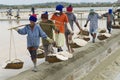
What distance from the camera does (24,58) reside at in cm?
1198

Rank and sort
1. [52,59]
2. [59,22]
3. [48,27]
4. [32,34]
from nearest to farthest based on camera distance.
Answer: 1. [32,34]
2. [52,59]
3. [48,27]
4. [59,22]

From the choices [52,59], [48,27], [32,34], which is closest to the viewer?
[32,34]

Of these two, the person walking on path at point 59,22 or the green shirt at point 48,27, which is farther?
the person walking on path at point 59,22

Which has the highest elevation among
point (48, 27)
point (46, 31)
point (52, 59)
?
point (48, 27)

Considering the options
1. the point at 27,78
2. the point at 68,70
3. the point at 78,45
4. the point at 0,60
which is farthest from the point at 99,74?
the point at 27,78

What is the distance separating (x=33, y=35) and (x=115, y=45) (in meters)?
8.01

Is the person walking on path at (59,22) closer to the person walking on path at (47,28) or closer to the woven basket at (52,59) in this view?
the person walking on path at (47,28)

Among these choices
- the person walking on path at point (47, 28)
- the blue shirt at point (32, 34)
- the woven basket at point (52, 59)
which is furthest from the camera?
the person walking on path at point (47, 28)

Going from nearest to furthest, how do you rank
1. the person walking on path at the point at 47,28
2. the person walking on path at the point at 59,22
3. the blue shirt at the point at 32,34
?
1. the blue shirt at the point at 32,34
2. the person walking on path at the point at 47,28
3. the person walking on path at the point at 59,22

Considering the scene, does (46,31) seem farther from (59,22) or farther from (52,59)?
(52,59)

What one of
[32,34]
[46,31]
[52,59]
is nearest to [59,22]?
[46,31]

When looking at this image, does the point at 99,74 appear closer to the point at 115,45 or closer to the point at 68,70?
the point at 68,70

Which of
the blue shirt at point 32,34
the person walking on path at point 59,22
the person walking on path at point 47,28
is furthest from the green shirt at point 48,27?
the blue shirt at point 32,34

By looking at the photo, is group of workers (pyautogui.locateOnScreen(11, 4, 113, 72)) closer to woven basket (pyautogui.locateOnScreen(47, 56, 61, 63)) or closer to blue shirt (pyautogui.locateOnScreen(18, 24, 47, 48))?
blue shirt (pyautogui.locateOnScreen(18, 24, 47, 48))
